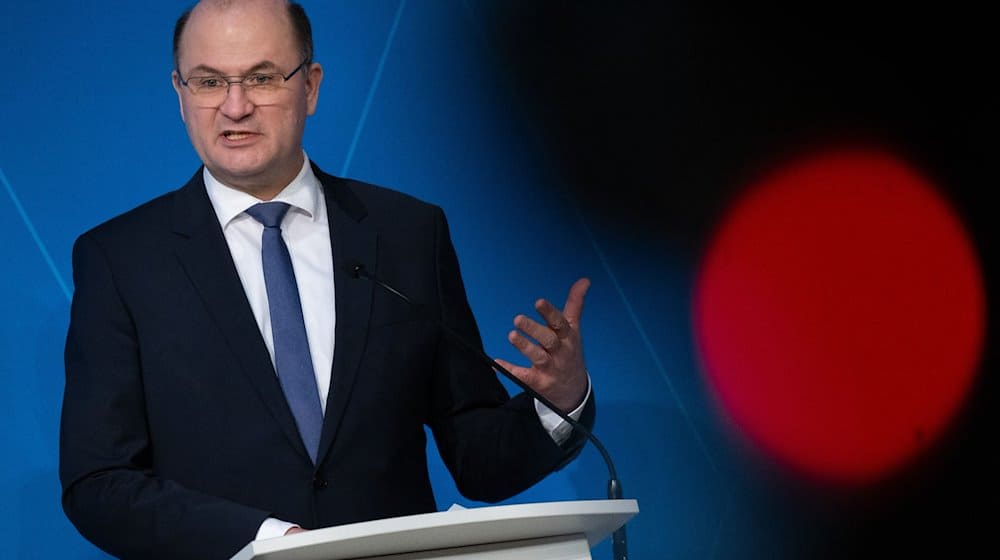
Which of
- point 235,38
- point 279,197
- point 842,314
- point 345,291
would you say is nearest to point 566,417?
point 345,291

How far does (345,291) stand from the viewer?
259cm

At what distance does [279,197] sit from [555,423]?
720 mm

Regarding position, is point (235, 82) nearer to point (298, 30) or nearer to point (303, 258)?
point (298, 30)

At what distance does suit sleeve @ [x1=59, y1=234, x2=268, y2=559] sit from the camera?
2123 mm

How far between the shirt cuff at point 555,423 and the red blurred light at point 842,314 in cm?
133

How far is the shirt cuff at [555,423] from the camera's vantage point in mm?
2537

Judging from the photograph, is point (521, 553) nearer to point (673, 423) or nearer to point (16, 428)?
point (16, 428)

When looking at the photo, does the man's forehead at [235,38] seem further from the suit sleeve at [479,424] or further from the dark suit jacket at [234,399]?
the suit sleeve at [479,424]

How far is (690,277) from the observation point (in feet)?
12.5

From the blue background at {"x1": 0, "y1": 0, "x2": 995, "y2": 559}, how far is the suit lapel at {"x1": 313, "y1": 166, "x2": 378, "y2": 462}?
70 centimetres

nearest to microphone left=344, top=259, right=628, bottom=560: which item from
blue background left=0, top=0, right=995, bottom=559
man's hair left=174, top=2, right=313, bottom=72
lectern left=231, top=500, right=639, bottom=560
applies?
lectern left=231, top=500, right=639, bottom=560

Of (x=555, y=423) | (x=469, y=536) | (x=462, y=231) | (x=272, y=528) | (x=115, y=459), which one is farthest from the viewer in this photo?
(x=462, y=231)

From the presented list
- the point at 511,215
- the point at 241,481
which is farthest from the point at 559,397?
the point at 511,215

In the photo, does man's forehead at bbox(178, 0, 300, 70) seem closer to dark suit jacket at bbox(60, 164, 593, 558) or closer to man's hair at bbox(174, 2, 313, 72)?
man's hair at bbox(174, 2, 313, 72)
